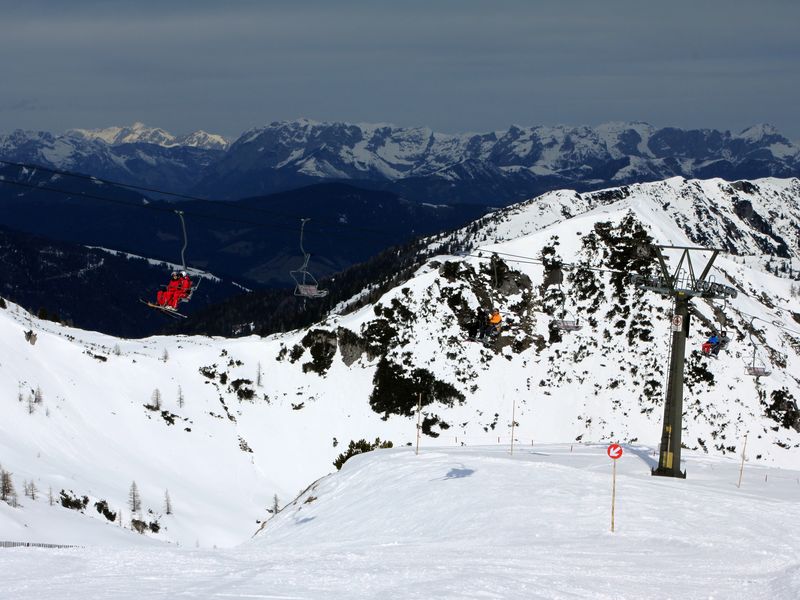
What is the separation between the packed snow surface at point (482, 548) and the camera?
32062mm

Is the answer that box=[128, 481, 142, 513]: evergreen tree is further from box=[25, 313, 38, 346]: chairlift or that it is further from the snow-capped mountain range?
box=[25, 313, 38, 346]: chairlift

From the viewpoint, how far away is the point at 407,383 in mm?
154375

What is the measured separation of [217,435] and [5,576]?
105 metres

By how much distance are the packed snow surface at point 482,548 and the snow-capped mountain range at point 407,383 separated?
54.0 m

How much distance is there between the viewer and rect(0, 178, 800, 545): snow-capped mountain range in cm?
12506

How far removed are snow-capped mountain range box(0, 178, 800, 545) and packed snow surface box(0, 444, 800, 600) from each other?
54040 millimetres

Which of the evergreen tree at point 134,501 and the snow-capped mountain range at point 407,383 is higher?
the snow-capped mountain range at point 407,383

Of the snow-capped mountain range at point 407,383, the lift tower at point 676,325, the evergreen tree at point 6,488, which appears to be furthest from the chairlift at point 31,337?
the lift tower at point 676,325

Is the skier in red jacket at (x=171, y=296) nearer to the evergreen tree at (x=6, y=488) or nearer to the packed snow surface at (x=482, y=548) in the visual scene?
the packed snow surface at (x=482, y=548)

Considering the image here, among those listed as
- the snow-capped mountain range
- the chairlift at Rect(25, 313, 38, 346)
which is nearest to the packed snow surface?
the snow-capped mountain range

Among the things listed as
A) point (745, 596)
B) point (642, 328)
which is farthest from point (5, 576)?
point (642, 328)

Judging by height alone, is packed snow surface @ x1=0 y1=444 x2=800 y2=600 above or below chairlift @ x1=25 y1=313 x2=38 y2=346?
below

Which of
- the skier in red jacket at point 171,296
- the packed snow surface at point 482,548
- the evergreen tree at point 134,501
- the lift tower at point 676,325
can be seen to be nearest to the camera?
the packed snow surface at point 482,548

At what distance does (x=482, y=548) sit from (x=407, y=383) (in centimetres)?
11303
